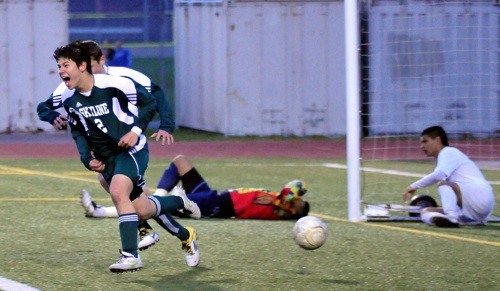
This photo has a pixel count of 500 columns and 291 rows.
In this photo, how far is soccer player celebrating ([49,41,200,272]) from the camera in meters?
7.32

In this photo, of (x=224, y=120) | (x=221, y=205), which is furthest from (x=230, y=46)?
(x=221, y=205)

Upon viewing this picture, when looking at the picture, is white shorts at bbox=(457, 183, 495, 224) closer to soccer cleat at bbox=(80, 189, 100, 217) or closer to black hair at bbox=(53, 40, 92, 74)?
soccer cleat at bbox=(80, 189, 100, 217)

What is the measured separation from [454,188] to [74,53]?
13.7 ft

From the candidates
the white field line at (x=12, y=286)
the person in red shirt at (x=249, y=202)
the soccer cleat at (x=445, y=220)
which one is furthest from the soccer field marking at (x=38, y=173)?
the white field line at (x=12, y=286)

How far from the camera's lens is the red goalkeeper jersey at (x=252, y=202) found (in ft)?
33.3

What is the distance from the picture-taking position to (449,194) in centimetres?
997

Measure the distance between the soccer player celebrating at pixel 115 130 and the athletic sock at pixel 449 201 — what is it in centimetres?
330

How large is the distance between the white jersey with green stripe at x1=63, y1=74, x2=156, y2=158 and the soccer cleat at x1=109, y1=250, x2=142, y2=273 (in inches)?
29.3

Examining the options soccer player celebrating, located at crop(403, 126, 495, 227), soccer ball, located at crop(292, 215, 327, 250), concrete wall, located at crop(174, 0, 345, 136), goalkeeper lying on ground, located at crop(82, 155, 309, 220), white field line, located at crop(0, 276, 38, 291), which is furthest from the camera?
concrete wall, located at crop(174, 0, 345, 136)

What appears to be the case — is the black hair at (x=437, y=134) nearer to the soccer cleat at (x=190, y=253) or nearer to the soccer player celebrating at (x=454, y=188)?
the soccer player celebrating at (x=454, y=188)

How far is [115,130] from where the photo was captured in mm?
7473

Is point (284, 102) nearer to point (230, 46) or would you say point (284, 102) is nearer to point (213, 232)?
point (230, 46)

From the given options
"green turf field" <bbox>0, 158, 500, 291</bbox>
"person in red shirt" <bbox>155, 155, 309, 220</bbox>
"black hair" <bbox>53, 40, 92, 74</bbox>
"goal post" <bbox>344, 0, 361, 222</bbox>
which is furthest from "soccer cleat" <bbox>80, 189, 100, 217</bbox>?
"black hair" <bbox>53, 40, 92, 74</bbox>

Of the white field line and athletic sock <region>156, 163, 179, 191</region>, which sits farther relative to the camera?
athletic sock <region>156, 163, 179, 191</region>
